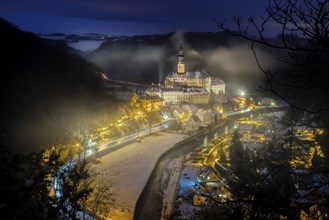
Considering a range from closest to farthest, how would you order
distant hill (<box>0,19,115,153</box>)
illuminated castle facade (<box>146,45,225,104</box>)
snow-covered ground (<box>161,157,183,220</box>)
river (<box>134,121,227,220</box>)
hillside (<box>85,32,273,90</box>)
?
river (<box>134,121,227,220</box>) → snow-covered ground (<box>161,157,183,220</box>) → distant hill (<box>0,19,115,153</box>) → illuminated castle facade (<box>146,45,225,104</box>) → hillside (<box>85,32,273,90</box>)

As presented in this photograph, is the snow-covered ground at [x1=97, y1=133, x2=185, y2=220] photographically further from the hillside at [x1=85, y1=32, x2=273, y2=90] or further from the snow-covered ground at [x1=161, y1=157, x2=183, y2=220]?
the hillside at [x1=85, y1=32, x2=273, y2=90]

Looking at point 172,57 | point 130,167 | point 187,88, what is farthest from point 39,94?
point 172,57

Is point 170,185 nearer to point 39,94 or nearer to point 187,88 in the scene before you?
point 39,94

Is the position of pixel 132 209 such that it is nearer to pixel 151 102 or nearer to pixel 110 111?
pixel 110 111

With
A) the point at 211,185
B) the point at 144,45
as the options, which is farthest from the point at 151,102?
the point at 144,45

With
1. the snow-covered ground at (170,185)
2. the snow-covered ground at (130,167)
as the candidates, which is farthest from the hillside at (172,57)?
the snow-covered ground at (170,185)

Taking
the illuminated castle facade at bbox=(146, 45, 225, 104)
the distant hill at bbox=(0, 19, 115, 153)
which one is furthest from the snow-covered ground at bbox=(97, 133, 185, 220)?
the illuminated castle facade at bbox=(146, 45, 225, 104)

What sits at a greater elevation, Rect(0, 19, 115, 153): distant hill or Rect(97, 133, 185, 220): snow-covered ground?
Rect(0, 19, 115, 153): distant hill
